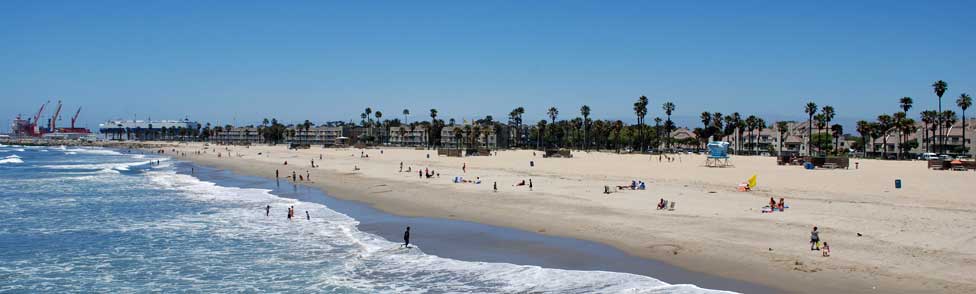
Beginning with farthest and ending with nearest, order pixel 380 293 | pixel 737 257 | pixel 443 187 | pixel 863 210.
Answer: pixel 443 187
pixel 863 210
pixel 737 257
pixel 380 293

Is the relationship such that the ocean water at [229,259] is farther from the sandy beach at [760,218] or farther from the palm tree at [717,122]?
the palm tree at [717,122]

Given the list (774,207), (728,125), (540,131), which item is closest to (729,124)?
(728,125)

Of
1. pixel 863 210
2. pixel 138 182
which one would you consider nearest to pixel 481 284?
pixel 863 210

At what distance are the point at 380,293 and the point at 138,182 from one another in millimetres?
41802

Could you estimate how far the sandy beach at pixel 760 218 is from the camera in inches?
621

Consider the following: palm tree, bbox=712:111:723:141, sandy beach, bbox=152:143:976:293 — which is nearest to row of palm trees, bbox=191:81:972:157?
palm tree, bbox=712:111:723:141

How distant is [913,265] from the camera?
52.1 feet

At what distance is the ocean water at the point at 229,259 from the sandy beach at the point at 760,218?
360 cm

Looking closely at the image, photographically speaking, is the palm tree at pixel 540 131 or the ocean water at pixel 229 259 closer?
the ocean water at pixel 229 259

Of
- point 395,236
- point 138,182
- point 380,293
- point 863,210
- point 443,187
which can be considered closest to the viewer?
point 380,293

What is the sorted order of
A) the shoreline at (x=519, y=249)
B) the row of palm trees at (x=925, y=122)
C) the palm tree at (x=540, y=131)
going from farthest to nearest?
the palm tree at (x=540, y=131), the row of palm trees at (x=925, y=122), the shoreline at (x=519, y=249)

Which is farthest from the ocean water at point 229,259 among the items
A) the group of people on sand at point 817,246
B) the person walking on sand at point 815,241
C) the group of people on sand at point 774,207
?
the group of people on sand at point 774,207

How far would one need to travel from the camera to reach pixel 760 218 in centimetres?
2409

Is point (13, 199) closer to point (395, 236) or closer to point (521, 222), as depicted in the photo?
point (395, 236)
